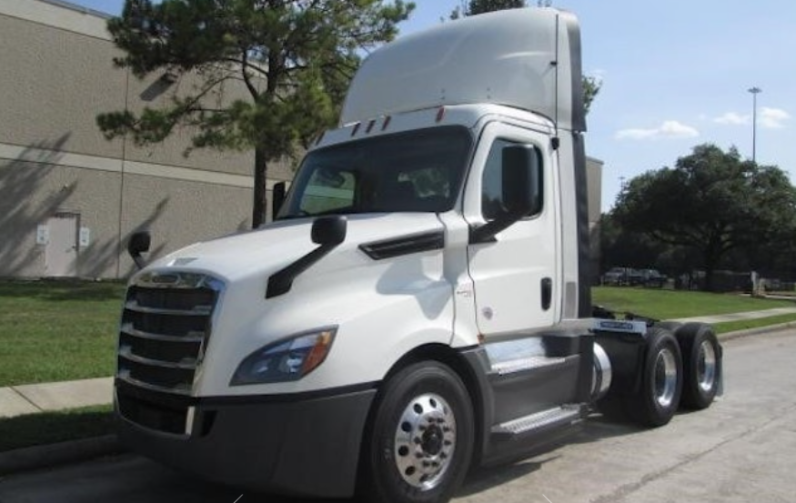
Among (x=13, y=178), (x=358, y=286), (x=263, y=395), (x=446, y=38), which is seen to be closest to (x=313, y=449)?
(x=263, y=395)

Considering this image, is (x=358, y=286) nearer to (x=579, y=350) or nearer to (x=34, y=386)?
(x=579, y=350)

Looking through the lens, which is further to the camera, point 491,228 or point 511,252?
point 511,252

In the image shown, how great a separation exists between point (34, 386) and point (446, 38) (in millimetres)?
5458

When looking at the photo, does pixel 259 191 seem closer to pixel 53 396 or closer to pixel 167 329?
pixel 53 396

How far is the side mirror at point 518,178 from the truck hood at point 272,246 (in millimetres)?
550

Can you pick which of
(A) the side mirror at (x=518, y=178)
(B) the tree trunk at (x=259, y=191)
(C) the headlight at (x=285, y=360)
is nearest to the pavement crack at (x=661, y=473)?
(A) the side mirror at (x=518, y=178)

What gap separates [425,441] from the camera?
516 cm

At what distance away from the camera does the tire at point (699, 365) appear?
8.98 meters

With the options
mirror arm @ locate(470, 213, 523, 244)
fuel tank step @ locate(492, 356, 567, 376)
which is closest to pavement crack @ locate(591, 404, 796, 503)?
fuel tank step @ locate(492, 356, 567, 376)

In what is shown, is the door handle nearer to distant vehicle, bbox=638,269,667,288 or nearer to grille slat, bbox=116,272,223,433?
grille slat, bbox=116,272,223,433

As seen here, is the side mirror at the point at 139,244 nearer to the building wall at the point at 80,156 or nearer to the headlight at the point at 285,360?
the headlight at the point at 285,360

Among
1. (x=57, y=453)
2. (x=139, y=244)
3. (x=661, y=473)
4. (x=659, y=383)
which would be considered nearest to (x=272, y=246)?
(x=139, y=244)

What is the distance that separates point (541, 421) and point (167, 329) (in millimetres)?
2767

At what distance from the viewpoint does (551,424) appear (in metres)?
6.14
